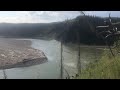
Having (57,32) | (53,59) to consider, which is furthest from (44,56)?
(57,32)

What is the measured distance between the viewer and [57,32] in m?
5.65

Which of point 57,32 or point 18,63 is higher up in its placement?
Result: point 57,32

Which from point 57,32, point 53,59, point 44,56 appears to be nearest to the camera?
point 57,32
